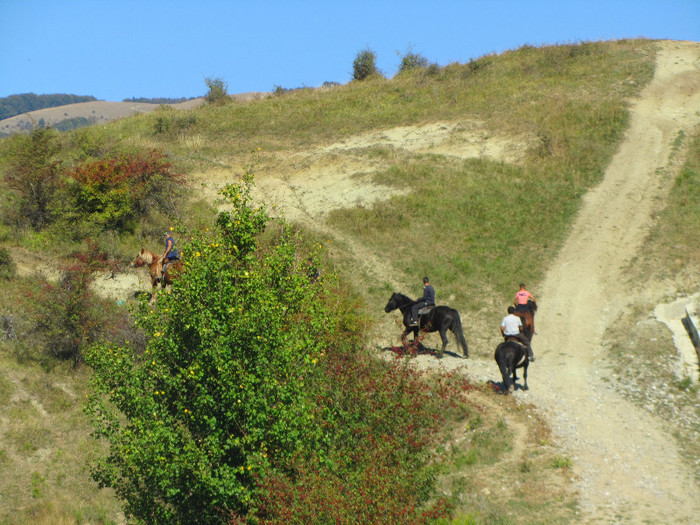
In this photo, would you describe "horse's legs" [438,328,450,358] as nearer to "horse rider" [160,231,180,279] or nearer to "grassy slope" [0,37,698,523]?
"grassy slope" [0,37,698,523]

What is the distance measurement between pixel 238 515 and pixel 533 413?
810 centimetres

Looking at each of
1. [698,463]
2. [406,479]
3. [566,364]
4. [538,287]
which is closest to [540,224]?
[538,287]

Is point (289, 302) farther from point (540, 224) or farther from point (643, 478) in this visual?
point (540, 224)

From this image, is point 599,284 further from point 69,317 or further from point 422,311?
point 69,317

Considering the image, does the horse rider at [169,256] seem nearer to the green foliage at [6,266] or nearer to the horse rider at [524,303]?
the green foliage at [6,266]

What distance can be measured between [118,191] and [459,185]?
17388 mm

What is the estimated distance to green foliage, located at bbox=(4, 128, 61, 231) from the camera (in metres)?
33.1

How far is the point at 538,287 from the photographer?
1048 inches

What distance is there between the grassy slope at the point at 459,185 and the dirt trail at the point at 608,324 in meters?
0.88

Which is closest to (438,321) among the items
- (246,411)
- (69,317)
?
(246,411)

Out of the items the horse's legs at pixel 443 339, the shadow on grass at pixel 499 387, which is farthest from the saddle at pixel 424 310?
the shadow on grass at pixel 499 387

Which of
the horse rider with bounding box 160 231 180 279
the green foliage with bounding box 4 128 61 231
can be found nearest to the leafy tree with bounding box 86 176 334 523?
the horse rider with bounding box 160 231 180 279

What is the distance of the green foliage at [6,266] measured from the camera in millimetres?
27438

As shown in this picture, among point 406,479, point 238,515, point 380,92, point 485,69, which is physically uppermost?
point 485,69
